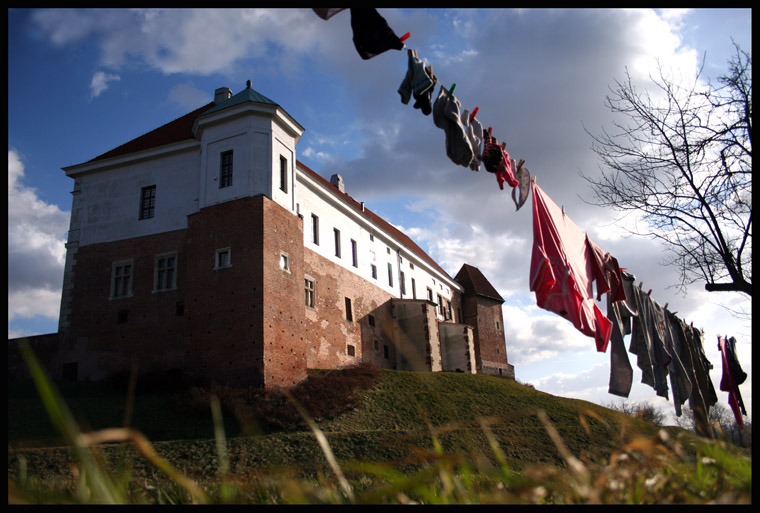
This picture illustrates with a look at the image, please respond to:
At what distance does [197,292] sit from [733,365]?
667 inches

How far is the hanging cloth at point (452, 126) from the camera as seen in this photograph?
7055mm

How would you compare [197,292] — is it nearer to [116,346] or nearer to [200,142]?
[116,346]

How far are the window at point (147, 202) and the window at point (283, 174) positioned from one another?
555 centimetres

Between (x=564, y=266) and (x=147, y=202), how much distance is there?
70.2ft

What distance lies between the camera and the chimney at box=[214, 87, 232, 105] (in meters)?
27.6

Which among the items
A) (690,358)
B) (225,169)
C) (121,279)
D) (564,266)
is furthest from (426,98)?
(121,279)

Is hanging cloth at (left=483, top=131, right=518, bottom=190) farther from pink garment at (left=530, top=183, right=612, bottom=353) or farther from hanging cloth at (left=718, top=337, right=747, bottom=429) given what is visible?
hanging cloth at (left=718, top=337, right=747, bottom=429)

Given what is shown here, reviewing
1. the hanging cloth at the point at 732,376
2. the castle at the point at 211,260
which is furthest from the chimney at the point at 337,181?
the hanging cloth at the point at 732,376

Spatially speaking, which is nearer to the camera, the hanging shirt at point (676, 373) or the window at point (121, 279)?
the hanging shirt at point (676, 373)

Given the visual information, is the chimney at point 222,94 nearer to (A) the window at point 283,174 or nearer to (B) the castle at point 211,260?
(B) the castle at point 211,260

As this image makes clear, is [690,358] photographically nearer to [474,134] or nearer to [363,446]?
[474,134]

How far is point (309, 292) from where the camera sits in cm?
2602
